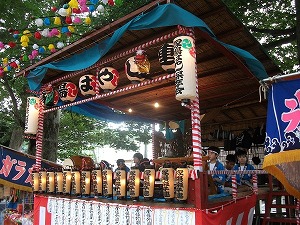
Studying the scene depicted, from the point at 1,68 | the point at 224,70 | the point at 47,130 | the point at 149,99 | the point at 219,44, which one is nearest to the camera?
the point at 219,44

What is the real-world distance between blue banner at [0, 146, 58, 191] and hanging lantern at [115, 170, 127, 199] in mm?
5153

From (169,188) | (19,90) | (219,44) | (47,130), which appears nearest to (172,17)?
(219,44)

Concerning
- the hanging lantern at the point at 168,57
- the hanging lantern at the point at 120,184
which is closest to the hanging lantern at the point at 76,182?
the hanging lantern at the point at 120,184

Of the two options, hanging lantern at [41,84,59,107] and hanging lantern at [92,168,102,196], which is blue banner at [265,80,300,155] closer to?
hanging lantern at [92,168,102,196]

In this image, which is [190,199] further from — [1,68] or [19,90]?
[19,90]

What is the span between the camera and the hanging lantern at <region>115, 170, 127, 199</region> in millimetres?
6633

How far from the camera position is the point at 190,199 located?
548 cm

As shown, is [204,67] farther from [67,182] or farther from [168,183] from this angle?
[67,182]

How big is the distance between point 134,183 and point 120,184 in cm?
47

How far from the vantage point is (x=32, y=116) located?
9.74 meters

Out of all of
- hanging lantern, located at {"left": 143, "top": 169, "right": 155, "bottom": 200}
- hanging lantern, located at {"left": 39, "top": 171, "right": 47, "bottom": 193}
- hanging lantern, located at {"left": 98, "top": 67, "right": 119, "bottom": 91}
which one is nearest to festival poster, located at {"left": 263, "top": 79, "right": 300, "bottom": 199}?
hanging lantern, located at {"left": 143, "top": 169, "right": 155, "bottom": 200}

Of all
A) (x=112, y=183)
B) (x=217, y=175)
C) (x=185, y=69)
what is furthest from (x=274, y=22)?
(x=112, y=183)

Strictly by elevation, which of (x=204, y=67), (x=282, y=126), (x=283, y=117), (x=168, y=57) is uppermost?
(x=204, y=67)

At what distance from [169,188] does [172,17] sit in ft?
10.5
